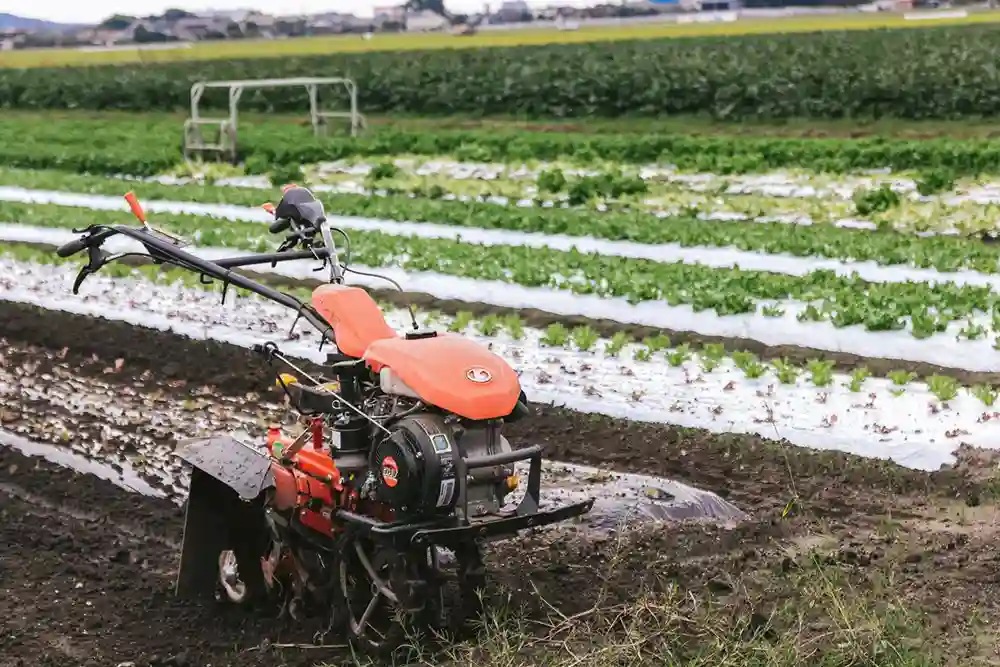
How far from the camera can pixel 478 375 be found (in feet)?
14.0

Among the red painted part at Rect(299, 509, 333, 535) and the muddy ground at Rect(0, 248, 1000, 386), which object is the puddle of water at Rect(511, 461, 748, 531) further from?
the muddy ground at Rect(0, 248, 1000, 386)

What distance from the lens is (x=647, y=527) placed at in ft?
18.9

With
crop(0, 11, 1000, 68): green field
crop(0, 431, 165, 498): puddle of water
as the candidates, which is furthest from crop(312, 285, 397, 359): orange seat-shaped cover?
crop(0, 11, 1000, 68): green field

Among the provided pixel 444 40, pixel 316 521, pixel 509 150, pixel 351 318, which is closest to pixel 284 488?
pixel 316 521

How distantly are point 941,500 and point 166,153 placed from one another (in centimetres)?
2037

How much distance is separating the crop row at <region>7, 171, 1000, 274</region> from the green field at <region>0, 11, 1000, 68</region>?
25.7m

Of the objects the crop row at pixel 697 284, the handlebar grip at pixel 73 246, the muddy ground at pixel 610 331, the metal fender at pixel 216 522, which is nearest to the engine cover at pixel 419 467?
the metal fender at pixel 216 522

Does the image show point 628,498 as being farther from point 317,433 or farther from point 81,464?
point 81,464

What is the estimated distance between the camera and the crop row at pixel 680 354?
7.62m

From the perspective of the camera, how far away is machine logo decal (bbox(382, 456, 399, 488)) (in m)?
4.23

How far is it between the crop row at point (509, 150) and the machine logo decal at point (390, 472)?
15923mm

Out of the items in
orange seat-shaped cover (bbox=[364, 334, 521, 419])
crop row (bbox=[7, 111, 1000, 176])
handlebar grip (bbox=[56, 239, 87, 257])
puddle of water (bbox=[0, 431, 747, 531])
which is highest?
handlebar grip (bbox=[56, 239, 87, 257])

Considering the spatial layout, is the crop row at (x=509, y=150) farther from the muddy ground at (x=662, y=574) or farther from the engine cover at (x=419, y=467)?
the engine cover at (x=419, y=467)

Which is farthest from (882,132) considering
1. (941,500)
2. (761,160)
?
(941,500)
